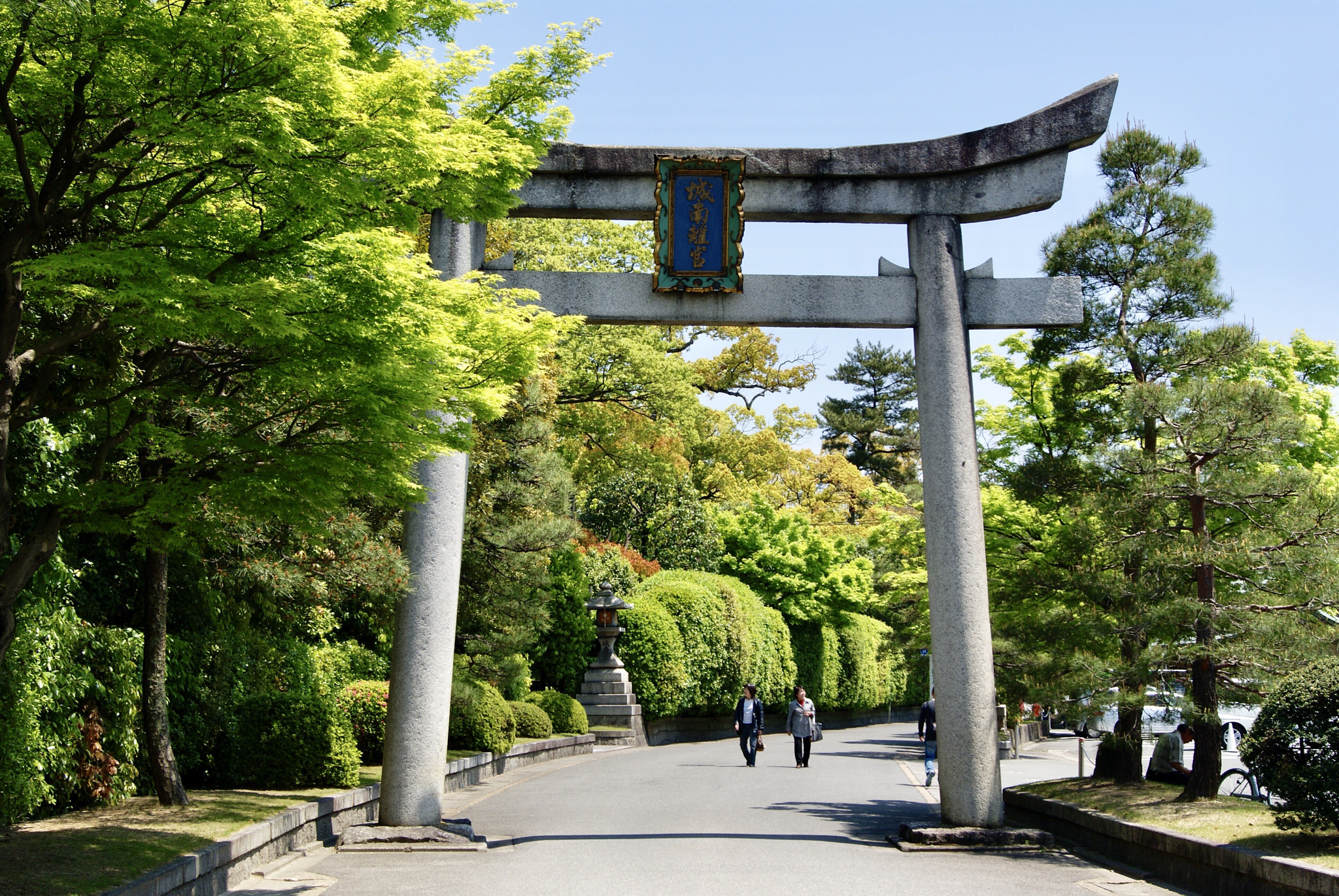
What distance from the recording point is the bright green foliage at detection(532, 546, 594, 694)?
27.7 m

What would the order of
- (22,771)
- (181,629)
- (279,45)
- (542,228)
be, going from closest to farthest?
(279,45), (22,771), (181,629), (542,228)

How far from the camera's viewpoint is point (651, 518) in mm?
36531

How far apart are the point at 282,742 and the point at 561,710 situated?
1358 cm

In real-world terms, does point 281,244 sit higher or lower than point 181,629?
higher

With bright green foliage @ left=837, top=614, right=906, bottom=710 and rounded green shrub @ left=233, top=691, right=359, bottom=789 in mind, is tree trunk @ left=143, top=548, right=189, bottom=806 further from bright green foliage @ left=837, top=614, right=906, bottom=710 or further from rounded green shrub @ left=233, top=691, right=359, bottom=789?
bright green foliage @ left=837, top=614, right=906, bottom=710

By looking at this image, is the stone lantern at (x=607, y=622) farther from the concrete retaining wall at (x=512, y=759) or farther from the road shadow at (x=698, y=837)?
the road shadow at (x=698, y=837)

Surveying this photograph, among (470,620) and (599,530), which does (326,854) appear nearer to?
(470,620)

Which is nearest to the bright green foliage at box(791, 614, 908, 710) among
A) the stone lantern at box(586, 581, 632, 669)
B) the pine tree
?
the stone lantern at box(586, 581, 632, 669)

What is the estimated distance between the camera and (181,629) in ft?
41.9

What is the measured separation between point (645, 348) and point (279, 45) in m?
18.0

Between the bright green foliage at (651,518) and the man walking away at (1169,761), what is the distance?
22380 millimetres

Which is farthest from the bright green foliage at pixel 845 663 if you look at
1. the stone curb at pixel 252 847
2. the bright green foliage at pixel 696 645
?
the stone curb at pixel 252 847

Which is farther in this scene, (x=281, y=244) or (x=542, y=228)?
(x=542, y=228)

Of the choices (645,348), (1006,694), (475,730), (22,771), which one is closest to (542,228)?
(645,348)
